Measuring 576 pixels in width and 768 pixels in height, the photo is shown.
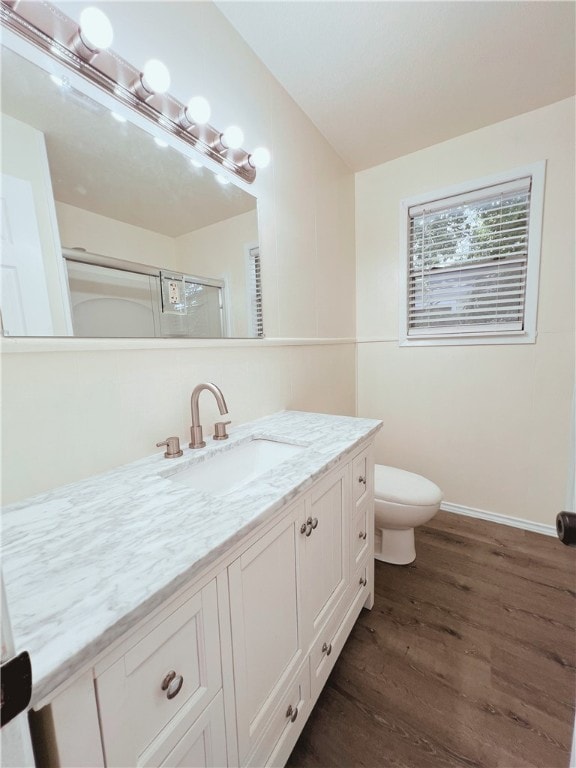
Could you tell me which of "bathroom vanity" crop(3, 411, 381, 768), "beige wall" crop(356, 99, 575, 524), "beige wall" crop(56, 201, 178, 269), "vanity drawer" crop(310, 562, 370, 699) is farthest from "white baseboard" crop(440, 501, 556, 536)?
"beige wall" crop(56, 201, 178, 269)

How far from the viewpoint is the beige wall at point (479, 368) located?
1.77m

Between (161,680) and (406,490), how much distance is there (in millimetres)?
1380

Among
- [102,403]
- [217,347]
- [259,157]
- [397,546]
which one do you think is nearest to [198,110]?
[259,157]

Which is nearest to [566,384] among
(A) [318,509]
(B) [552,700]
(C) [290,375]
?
(B) [552,700]

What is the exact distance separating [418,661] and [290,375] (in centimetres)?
131

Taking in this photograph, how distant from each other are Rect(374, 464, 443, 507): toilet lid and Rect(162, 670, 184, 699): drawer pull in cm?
126

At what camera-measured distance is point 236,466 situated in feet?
3.82

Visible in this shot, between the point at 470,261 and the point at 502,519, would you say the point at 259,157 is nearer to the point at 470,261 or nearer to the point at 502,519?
the point at 470,261

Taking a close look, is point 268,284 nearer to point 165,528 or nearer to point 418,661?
point 165,528

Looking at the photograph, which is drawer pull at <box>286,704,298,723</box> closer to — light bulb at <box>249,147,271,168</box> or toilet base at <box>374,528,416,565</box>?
toilet base at <box>374,528,416,565</box>

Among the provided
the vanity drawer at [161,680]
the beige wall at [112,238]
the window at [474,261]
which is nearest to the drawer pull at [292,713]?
the vanity drawer at [161,680]

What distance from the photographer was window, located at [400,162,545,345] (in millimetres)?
1850

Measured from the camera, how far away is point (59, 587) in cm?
46

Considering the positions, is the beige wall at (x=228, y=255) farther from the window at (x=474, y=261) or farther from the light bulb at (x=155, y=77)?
the window at (x=474, y=261)
